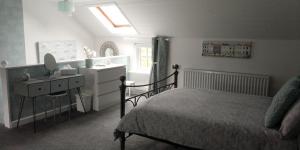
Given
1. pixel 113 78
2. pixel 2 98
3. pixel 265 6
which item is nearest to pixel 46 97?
pixel 2 98

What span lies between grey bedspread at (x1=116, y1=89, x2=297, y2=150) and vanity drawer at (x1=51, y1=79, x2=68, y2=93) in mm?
1494

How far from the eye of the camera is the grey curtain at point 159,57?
17.2 feet

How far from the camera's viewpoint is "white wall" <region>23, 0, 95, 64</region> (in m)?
5.00

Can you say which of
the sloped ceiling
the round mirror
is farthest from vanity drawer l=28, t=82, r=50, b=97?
the sloped ceiling

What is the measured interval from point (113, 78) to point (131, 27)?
5.21 feet

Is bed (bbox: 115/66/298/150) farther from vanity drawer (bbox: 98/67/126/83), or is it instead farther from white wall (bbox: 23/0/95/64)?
white wall (bbox: 23/0/95/64)

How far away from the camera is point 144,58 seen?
19.7 ft

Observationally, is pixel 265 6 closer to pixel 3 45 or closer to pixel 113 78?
pixel 113 78

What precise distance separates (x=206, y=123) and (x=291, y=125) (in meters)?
0.73

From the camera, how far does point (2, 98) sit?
3.88m

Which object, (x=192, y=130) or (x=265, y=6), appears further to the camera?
(x=265, y=6)

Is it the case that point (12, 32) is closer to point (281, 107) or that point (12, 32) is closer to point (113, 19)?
point (113, 19)

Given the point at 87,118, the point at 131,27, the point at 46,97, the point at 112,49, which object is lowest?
the point at 87,118

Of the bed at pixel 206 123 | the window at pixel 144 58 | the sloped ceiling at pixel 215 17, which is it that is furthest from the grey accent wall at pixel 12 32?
the bed at pixel 206 123
